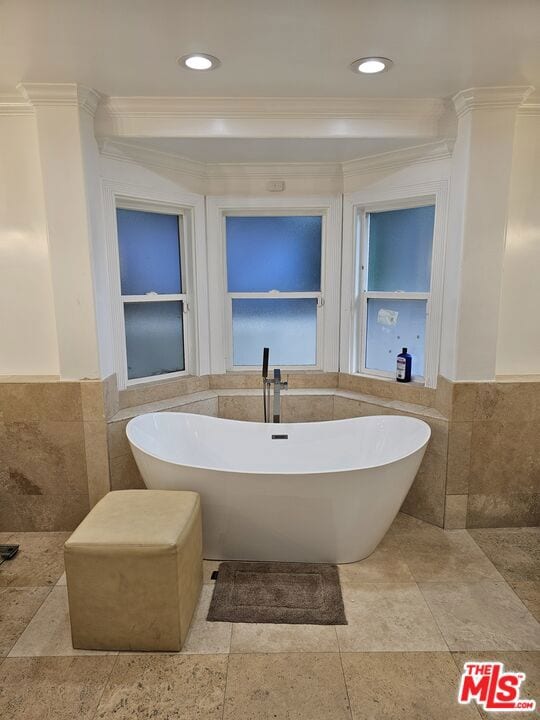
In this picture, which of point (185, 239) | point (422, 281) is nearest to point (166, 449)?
point (185, 239)

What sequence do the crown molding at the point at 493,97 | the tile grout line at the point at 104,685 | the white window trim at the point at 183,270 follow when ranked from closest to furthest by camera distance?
the tile grout line at the point at 104,685, the crown molding at the point at 493,97, the white window trim at the point at 183,270

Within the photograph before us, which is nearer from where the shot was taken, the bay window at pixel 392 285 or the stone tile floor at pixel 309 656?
the stone tile floor at pixel 309 656

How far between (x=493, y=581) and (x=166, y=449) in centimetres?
192

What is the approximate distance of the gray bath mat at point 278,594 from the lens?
205cm

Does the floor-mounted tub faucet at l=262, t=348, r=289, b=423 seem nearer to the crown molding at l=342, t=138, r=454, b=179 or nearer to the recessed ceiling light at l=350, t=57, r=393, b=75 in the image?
the crown molding at l=342, t=138, r=454, b=179

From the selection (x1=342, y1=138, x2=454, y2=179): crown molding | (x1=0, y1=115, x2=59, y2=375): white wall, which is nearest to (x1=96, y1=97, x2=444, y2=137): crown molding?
(x1=342, y1=138, x2=454, y2=179): crown molding

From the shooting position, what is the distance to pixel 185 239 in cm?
325

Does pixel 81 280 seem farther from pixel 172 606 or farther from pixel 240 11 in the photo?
pixel 172 606

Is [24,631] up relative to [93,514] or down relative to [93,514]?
down

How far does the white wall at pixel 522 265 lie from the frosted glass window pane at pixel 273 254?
1.29 meters

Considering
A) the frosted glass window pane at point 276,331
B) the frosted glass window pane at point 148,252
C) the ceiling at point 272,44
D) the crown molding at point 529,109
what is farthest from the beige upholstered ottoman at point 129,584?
the crown molding at point 529,109

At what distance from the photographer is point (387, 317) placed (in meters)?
3.27

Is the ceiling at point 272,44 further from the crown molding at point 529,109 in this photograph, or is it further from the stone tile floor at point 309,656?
the stone tile floor at point 309,656

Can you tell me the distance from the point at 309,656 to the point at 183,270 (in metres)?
2.49
